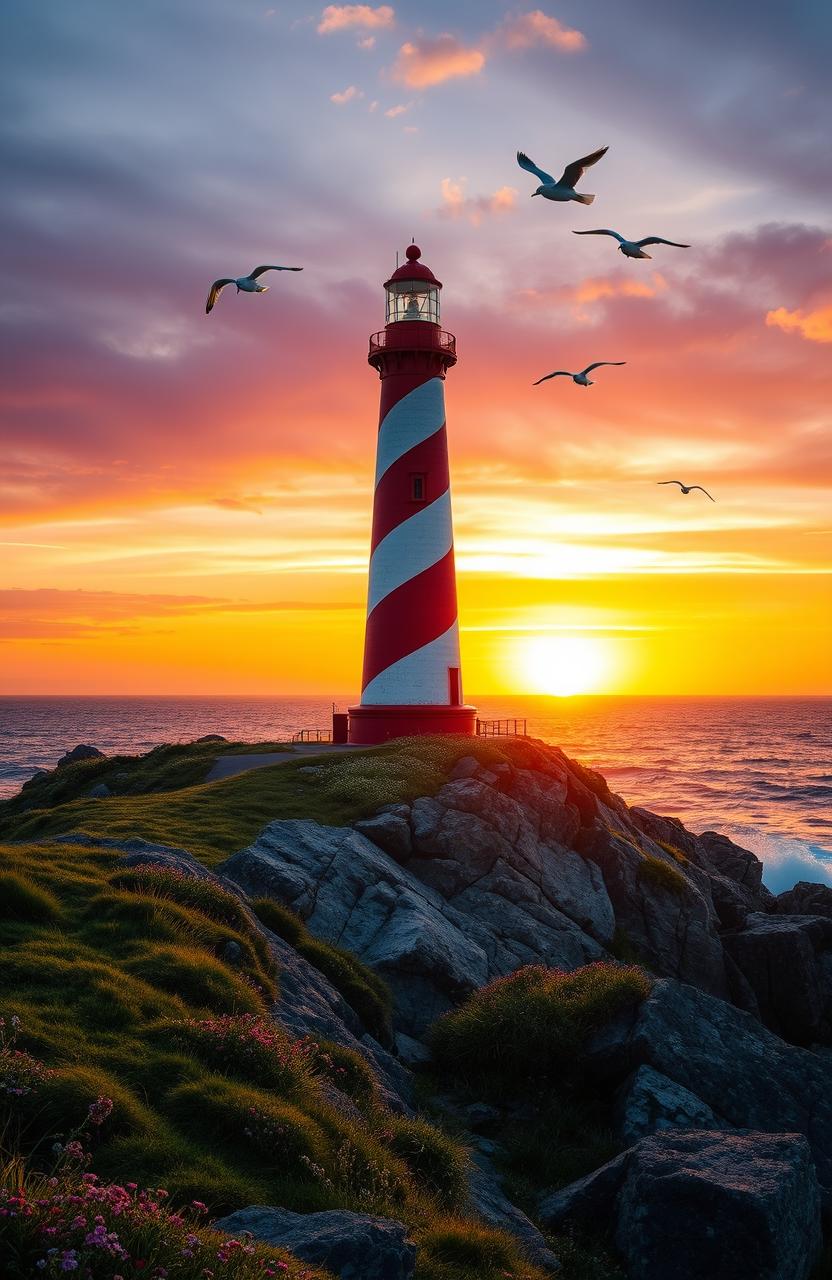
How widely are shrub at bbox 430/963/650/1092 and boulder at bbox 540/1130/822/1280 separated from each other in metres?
2.58

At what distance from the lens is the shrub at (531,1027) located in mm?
12547

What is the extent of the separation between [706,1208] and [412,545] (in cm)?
2644

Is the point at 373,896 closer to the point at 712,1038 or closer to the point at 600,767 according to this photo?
the point at 712,1038

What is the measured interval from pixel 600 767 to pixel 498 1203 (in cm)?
8528

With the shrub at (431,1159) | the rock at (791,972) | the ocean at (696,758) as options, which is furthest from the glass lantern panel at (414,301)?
the shrub at (431,1159)

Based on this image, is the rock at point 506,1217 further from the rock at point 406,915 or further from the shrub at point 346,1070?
the rock at point 406,915

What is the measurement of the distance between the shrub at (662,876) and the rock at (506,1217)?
14368 mm

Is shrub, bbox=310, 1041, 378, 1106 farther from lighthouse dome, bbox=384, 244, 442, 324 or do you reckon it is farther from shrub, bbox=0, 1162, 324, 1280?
lighthouse dome, bbox=384, 244, 442, 324

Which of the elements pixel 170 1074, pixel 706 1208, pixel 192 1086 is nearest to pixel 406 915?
pixel 706 1208

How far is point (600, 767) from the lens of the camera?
9288 centimetres

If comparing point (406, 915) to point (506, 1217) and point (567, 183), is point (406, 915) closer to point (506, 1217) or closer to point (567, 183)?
point (506, 1217)

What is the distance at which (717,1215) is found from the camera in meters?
8.77

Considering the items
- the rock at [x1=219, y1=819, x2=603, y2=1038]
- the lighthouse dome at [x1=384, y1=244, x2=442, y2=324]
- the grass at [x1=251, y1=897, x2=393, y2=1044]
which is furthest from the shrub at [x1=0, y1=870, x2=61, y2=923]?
the lighthouse dome at [x1=384, y1=244, x2=442, y2=324]

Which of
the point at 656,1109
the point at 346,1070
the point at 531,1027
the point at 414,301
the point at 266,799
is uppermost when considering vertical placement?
the point at 414,301
